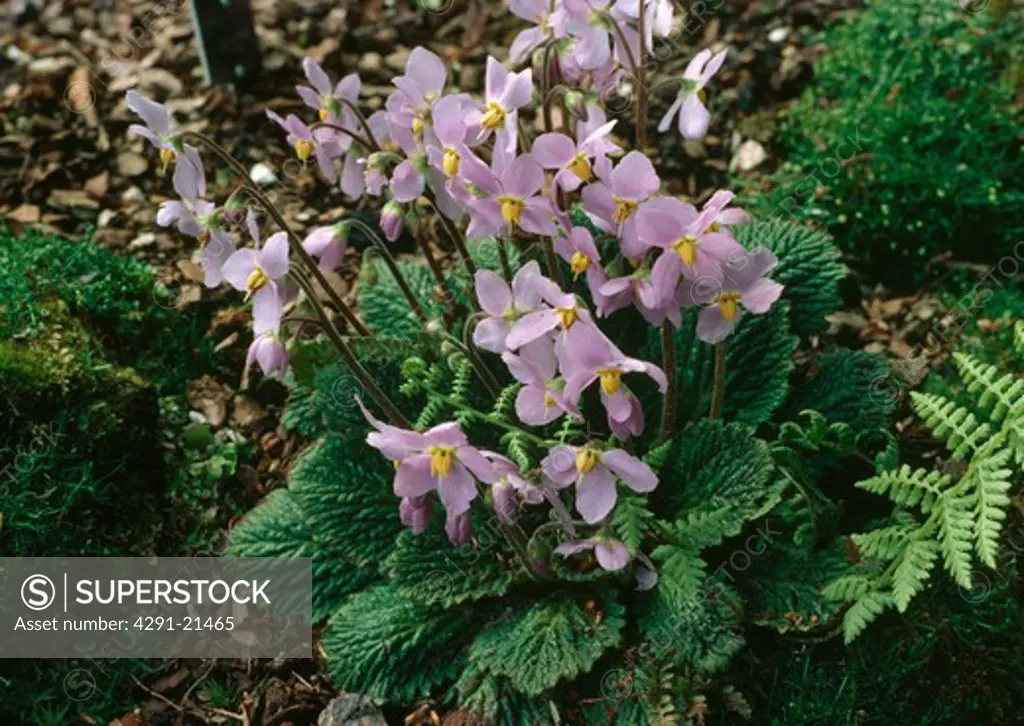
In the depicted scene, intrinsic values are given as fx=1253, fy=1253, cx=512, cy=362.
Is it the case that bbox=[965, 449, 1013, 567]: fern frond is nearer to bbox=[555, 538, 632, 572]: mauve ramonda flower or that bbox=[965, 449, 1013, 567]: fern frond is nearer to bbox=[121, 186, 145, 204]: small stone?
bbox=[555, 538, 632, 572]: mauve ramonda flower

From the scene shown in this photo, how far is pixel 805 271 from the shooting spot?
10.2 feet

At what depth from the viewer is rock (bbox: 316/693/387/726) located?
2855mm

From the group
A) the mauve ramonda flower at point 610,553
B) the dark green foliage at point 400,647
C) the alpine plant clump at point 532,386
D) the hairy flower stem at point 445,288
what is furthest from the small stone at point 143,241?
the mauve ramonda flower at point 610,553

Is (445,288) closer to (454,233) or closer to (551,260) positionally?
(454,233)

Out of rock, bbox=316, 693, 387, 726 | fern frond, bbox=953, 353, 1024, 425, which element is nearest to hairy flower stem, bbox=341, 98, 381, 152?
rock, bbox=316, 693, 387, 726

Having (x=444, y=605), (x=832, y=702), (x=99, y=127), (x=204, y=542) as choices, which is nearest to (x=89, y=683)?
(x=204, y=542)

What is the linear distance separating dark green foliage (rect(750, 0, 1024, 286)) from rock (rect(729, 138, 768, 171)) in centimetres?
11

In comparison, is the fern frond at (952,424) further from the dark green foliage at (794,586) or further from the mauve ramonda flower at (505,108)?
the mauve ramonda flower at (505,108)

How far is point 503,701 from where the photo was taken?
275 centimetres

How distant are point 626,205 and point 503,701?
1163 millimetres

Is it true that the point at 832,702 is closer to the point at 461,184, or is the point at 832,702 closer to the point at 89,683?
the point at 461,184

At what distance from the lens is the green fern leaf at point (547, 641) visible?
8.56 feet

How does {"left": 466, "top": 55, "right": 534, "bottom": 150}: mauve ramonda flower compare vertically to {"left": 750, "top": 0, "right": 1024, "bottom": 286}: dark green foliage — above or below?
above

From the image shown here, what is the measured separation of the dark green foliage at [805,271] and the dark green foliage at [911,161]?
24.5 inches
